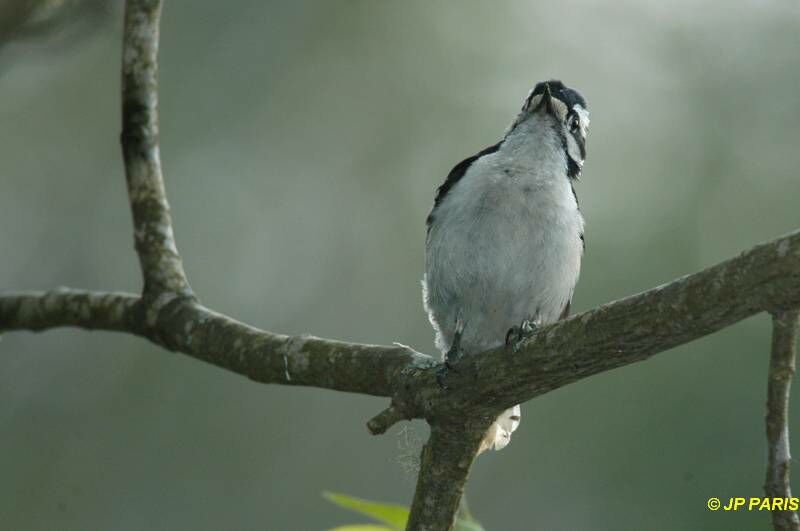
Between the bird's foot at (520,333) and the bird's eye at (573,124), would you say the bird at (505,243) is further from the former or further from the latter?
the bird's eye at (573,124)

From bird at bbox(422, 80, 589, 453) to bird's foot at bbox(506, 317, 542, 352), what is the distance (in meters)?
0.03

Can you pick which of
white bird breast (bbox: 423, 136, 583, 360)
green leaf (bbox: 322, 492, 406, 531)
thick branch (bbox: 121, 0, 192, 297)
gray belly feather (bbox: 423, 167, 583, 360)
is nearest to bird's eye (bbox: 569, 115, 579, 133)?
white bird breast (bbox: 423, 136, 583, 360)

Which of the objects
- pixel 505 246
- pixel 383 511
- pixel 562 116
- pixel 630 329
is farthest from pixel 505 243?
pixel 630 329

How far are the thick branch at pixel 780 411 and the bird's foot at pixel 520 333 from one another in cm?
81

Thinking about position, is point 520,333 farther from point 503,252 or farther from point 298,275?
point 298,275

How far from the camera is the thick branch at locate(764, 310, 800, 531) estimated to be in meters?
2.88

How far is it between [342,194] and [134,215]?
740 centimetres

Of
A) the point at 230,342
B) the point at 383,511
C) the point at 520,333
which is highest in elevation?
the point at 520,333

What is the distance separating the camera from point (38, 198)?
12.2 m

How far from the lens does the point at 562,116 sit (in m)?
5.56

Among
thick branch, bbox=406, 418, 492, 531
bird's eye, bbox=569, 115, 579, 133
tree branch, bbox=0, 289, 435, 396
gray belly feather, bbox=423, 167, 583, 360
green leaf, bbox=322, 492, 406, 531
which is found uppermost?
bird's eye, bbox=569, 115, 579, 133

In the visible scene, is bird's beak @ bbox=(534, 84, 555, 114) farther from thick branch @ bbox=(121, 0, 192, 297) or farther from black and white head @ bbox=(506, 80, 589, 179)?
thick branch @ bbox=(121, 0, 192, 297)

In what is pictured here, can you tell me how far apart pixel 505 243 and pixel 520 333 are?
99 cm

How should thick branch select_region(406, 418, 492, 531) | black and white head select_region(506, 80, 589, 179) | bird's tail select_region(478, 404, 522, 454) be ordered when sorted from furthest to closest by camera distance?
1. black and white head select_region(506, 80, 589, 179)
2. bird's tail select_region(478, 404, 522, 454)
3. thick branch select_region(406, 418, 492, 531)
